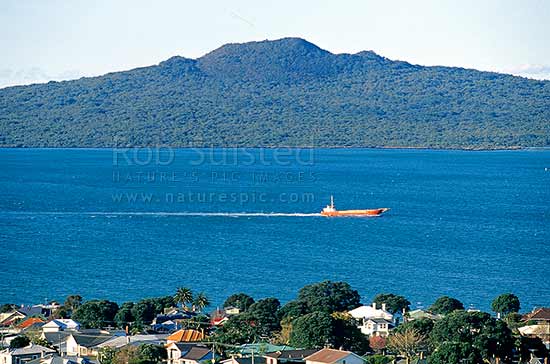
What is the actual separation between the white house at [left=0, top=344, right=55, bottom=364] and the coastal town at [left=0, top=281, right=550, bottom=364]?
23mm

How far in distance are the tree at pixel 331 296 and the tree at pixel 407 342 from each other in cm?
494

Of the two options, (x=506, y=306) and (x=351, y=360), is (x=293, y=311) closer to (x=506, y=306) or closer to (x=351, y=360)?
(x=506, y=306)

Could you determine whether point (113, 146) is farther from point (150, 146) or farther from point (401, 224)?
point (401, 224)

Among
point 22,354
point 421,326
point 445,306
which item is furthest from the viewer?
point 445,306

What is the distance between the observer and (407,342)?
21703mm

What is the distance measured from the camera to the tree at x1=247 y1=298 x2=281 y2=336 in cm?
2523

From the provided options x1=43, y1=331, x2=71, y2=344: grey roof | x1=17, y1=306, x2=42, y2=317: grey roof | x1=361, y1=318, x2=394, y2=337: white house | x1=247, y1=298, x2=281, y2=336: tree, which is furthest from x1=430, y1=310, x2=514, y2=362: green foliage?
x1=17, y1=306, x2=42, y2=317: grey roof

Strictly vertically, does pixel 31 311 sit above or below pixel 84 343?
below

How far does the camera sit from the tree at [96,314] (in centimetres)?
2650

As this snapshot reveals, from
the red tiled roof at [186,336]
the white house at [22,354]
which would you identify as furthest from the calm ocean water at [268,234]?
the white house at [22,354]

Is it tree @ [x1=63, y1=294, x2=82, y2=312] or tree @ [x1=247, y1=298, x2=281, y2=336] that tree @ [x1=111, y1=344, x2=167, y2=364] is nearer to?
tree @ [x1=247, y1=298, x2=281, y2=336]

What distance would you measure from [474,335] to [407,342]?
55.8 inches

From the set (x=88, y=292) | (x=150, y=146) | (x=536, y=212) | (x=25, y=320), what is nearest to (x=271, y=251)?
(x=88, y=292)

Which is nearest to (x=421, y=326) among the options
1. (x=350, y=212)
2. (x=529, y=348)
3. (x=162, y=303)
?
(x=529, y=348)
